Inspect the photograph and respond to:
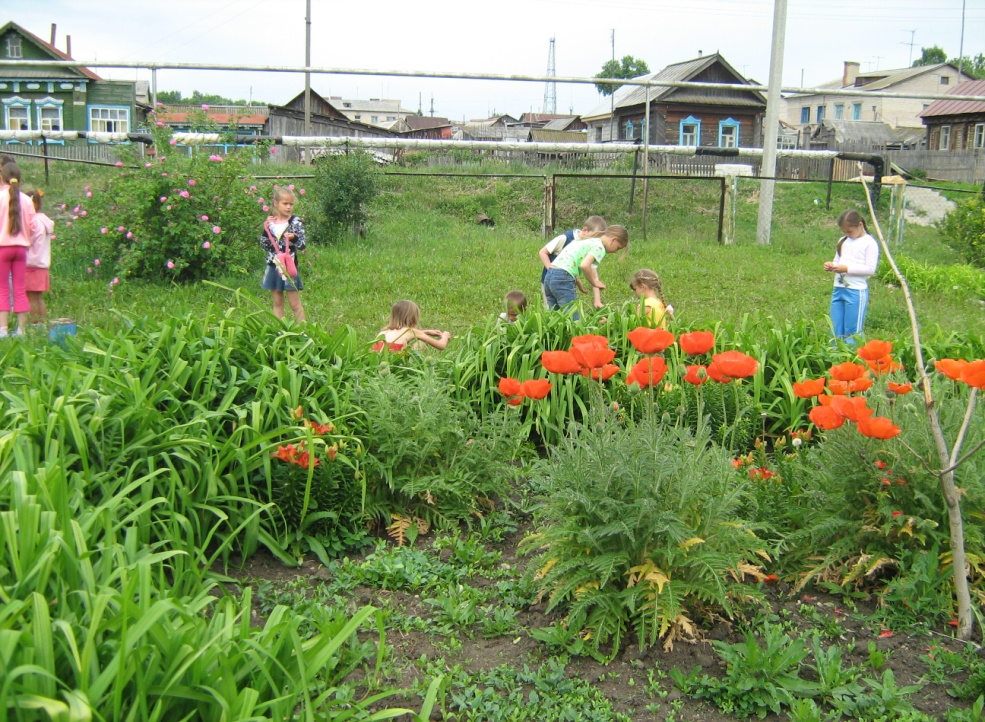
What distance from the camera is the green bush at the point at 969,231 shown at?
13.2 m

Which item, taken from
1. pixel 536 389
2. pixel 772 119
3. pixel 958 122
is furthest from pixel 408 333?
pixel 958 122

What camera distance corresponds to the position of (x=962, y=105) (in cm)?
3703

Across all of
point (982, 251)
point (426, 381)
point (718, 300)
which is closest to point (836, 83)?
point (982, 251)

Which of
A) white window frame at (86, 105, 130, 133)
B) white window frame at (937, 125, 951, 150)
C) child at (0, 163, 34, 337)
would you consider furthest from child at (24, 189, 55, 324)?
white window frame at (937, 125, 951, 150)

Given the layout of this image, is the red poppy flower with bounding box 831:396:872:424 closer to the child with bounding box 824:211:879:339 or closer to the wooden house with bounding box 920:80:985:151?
the child with bounding box 824:211:879:339

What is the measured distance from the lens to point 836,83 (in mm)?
70125

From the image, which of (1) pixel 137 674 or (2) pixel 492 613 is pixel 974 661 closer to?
(2) pixel 492 613

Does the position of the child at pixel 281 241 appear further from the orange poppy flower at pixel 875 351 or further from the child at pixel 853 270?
the orange poppy flower at pixel 875 351

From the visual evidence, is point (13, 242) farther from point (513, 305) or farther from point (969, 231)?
point (969, 231)

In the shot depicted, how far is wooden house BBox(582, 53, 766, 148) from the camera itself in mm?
32906

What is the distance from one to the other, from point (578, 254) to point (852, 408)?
165 inches

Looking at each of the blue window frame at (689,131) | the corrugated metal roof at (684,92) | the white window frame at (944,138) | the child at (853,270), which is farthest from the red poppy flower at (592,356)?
the white window frame at (944,138)

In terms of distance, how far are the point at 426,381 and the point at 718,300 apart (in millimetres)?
6309

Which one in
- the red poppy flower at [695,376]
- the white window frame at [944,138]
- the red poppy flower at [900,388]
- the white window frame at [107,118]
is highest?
the white window frame at [944,138]
